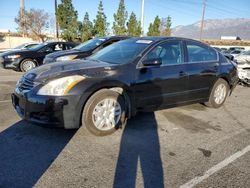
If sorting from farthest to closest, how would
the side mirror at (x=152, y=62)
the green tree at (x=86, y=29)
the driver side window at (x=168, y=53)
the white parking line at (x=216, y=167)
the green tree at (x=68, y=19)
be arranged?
the green tree at (x=86, y=29) < the green tree at (x=68, y=19) < the driver side window at (x=168, y=53) < the side mirror at (x=152, y=62) < the white parking line at (x=216, y=167)

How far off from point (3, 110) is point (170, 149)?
11.5ft

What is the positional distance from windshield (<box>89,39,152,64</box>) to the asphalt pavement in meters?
1.20

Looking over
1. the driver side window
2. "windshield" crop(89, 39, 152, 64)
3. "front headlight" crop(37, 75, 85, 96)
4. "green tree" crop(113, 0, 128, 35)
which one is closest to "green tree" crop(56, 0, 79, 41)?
"green tree" crop(113, 0, 128, 35)

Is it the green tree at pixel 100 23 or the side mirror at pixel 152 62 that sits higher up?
the green tree at pixel 100 23

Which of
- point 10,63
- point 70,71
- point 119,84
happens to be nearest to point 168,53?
point 119,84

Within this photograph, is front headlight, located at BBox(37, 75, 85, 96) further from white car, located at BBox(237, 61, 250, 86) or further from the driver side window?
white car, located at BBox(237, 61, 250, 86)

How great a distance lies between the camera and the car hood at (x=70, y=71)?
12.0 ft

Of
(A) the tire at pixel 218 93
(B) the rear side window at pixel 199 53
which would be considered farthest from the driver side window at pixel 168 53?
(A) the tire at pixel 218 93

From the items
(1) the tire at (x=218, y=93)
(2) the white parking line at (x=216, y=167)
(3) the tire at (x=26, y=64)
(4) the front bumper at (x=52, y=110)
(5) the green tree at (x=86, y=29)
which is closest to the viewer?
(2) the white parking line at (x=216, y=167)

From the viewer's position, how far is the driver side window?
4434 mm

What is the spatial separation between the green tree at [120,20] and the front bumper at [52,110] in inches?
953

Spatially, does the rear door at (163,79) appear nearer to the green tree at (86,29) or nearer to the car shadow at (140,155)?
the car shadow at (140,155)

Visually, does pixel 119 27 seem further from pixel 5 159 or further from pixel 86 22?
pixel 5 159

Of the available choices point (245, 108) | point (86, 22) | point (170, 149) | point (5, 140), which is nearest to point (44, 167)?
point (5, 140)
